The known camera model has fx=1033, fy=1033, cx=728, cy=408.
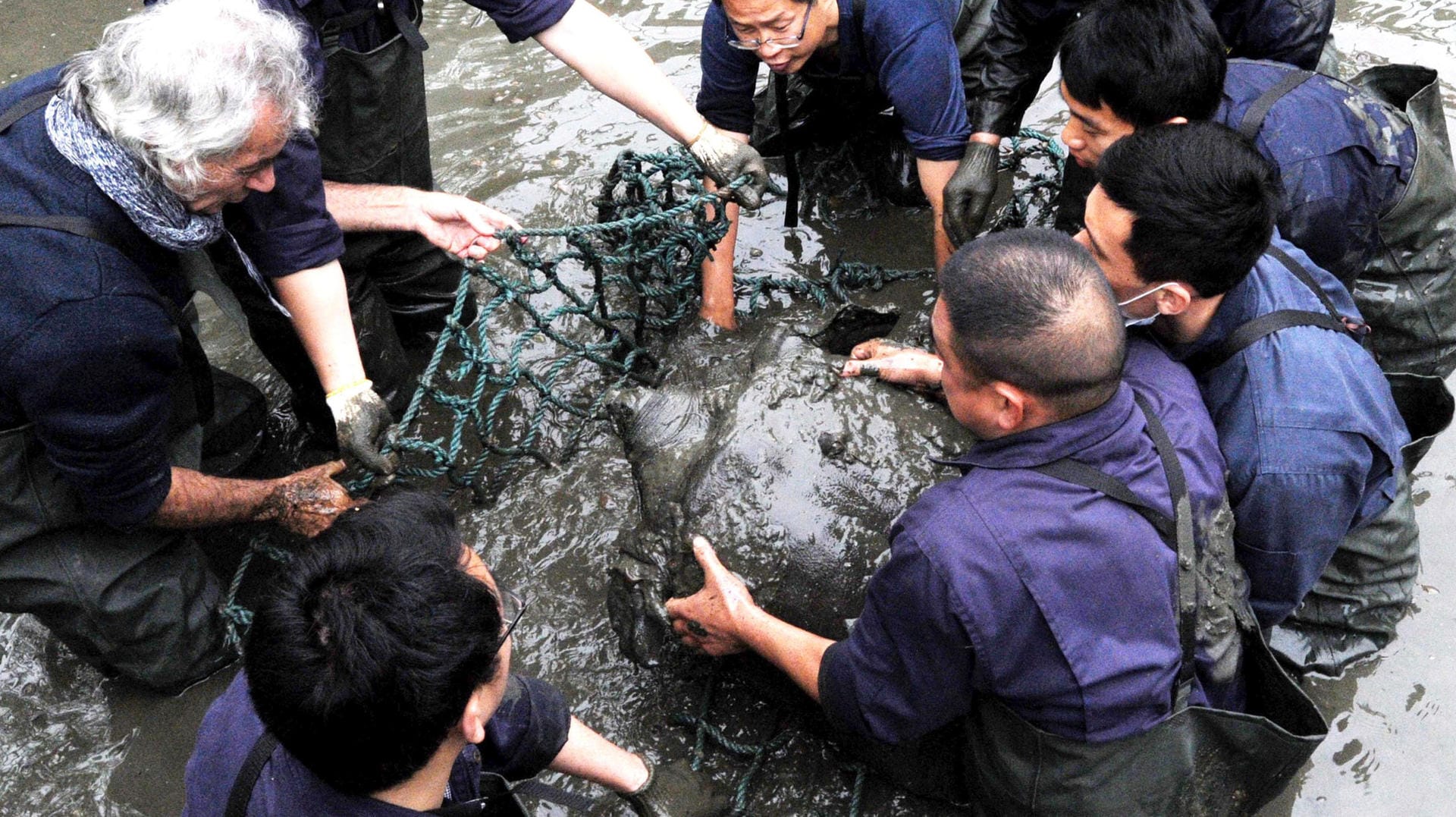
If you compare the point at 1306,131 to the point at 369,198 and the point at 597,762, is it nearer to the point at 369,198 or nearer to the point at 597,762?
the point at 597,762

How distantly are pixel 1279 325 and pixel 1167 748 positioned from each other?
1098mm

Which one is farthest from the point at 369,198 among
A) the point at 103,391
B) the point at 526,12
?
the point at 103,391

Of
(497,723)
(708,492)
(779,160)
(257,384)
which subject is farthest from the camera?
(779,160)

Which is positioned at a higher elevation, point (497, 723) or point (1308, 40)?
point (1308, 40)

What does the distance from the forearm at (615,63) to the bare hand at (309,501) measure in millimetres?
1546

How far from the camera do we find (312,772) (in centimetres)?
173

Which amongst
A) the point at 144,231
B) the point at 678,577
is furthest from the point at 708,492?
the point at 144,231

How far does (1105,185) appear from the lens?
102 inches

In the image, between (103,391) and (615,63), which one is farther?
(615,63)

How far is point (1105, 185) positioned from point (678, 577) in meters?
1.48

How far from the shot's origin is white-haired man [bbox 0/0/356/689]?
2277mm

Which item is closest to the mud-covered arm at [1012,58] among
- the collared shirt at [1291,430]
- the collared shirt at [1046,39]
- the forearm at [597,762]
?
the collared shirt at [1046,39]

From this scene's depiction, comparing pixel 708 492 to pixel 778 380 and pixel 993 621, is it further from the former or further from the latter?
pixel 993 621

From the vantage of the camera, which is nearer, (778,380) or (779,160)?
(778,380)
